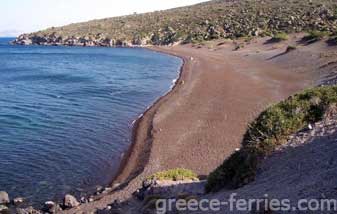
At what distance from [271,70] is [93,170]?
101ft

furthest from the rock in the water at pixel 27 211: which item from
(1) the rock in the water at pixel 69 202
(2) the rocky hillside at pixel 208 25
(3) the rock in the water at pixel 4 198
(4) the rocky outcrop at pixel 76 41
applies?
(4) the rocky outcrop at pixel 76 41

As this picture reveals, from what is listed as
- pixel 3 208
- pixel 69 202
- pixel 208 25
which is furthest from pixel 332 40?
pixel 208 25

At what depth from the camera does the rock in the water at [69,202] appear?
59.0ft

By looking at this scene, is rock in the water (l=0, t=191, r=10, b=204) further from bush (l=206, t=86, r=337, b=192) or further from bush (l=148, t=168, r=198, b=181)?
bush (l=206, t=86, r=337, b=192)

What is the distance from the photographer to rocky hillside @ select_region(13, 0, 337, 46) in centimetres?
9444

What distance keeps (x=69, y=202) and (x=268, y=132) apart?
27.9 ft

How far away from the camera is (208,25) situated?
381 ft

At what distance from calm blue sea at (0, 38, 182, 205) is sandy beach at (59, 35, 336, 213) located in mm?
1319

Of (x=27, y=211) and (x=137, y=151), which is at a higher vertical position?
(x=137, y=151)

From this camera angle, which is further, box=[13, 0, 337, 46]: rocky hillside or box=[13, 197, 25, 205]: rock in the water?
box=[13, 0, 337, 46]: rocky hillside

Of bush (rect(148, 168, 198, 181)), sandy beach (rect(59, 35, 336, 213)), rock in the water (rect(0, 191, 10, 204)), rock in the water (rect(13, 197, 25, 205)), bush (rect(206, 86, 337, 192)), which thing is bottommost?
rock in the water (rect(13, 197, 25, 205))

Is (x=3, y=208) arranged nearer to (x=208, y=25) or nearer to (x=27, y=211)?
(x=27, y=211)

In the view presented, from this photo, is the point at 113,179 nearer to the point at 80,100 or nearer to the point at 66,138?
the point at 66,138

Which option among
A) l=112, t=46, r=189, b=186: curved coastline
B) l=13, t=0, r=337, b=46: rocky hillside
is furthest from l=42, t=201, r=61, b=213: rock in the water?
l=13, t=0, r=337, b=46: rocky hillside
